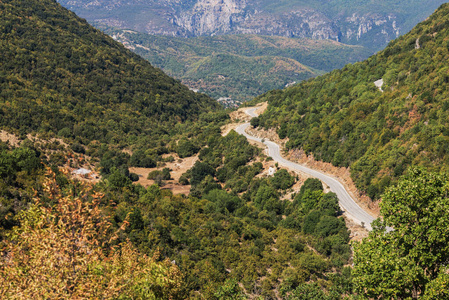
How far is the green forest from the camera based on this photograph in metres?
12.5

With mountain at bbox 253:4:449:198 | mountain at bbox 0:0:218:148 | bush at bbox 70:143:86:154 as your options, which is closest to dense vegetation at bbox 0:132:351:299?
mountain at bbox 253:4:449:198

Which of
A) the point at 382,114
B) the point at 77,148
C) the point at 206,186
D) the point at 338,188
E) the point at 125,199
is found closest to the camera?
the point at 125,199

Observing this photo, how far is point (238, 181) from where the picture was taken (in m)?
70.4

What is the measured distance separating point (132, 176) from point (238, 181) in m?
23.5

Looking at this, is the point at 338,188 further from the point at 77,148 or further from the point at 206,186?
the point at 77,148

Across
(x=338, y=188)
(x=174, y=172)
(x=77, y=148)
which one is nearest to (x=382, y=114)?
(x=338, y=188)

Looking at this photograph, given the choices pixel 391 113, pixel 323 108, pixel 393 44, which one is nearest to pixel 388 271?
pixel 391 113

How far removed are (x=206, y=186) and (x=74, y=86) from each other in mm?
63885

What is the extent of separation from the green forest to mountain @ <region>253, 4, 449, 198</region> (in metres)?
0.32

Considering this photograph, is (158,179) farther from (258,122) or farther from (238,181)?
(258,122)

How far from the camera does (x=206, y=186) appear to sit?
6869 cm

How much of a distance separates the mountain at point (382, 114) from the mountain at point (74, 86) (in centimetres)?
4547

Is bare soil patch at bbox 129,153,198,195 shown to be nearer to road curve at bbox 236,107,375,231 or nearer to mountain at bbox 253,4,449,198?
road curve at bbox 236,107,375,231

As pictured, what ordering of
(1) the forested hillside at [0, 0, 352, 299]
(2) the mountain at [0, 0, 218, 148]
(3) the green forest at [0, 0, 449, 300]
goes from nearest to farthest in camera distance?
(1) the forested hillside at [0, 0, 352, 299]
(3) the green forest at [0, 0, 449, 300]
(2) the mountain at [0, 0, 218, 148]
